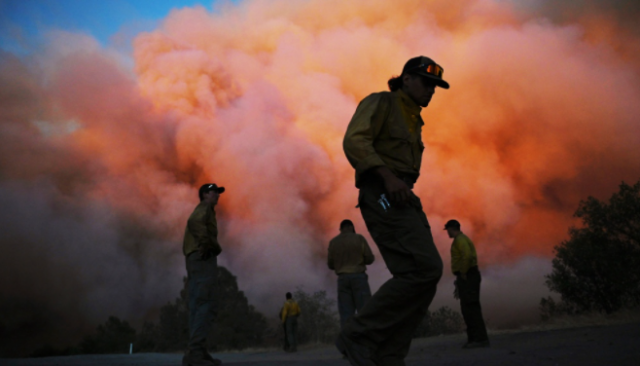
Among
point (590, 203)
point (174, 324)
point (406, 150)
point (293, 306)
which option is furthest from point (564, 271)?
point (174, 324)

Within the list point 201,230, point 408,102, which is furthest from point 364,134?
point 201,230

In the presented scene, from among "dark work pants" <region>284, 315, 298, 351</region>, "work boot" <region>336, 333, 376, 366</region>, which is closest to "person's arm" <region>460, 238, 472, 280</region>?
"work boot" <region>336, 333, 376, 366</region>

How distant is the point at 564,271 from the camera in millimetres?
22297

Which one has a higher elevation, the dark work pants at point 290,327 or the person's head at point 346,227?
the person's head at point 346,227

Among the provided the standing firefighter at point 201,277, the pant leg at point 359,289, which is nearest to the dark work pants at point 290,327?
the pant leg at point 359,289

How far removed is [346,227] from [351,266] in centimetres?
67

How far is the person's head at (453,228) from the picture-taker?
8.30m

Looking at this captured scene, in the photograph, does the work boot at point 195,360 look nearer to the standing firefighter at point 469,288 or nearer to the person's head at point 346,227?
the person's head at point 346,227

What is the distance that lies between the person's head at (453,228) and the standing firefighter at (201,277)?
3.88m

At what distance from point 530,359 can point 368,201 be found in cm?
337

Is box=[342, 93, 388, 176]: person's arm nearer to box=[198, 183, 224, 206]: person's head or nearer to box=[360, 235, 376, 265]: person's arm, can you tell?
box=[198, 183, 224, 206]: person's head

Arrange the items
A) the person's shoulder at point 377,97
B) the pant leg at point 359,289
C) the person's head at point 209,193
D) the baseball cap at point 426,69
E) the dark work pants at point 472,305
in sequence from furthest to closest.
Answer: the pant leg at point 359,289 < the dark work pants at point 472,305 < the person's head at point 209,193 < the baseball cap at point 426,69 < the person's shoulder at point 377,97

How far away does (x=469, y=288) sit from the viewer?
26.1 ft

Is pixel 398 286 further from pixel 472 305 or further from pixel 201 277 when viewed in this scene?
pixel 472 305
